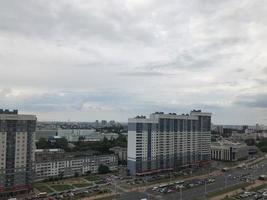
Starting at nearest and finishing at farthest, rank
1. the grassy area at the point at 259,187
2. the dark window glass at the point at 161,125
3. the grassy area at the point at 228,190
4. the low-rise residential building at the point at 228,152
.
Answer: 1. the grassy area at the point at 228,190
2. the grassy area at the point at 259,187
3. the dark window glass at the point at 161,125
4. the low-rise residential building at the point at 228,152

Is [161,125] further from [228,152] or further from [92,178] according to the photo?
[228,152]

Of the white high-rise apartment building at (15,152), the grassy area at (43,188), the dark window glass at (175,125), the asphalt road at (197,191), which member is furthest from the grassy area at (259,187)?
the white high-rise apartment building at (15,152)

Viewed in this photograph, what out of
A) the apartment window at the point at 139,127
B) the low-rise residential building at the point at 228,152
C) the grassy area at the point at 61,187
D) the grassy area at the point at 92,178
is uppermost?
the apartment window at the point at 139,127

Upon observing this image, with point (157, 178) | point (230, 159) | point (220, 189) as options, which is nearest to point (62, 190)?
point (157, 178)

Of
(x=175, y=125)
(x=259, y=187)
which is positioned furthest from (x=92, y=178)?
(x=259, y=187)

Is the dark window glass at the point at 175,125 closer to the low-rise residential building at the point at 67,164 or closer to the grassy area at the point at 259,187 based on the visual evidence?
the low-rise residential building at the point at 67,164

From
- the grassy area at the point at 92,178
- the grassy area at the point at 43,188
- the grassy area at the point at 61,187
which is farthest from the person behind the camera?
the grassy area at the point at 92,178

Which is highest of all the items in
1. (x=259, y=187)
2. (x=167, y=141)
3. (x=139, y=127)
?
(x=139, y=127)
